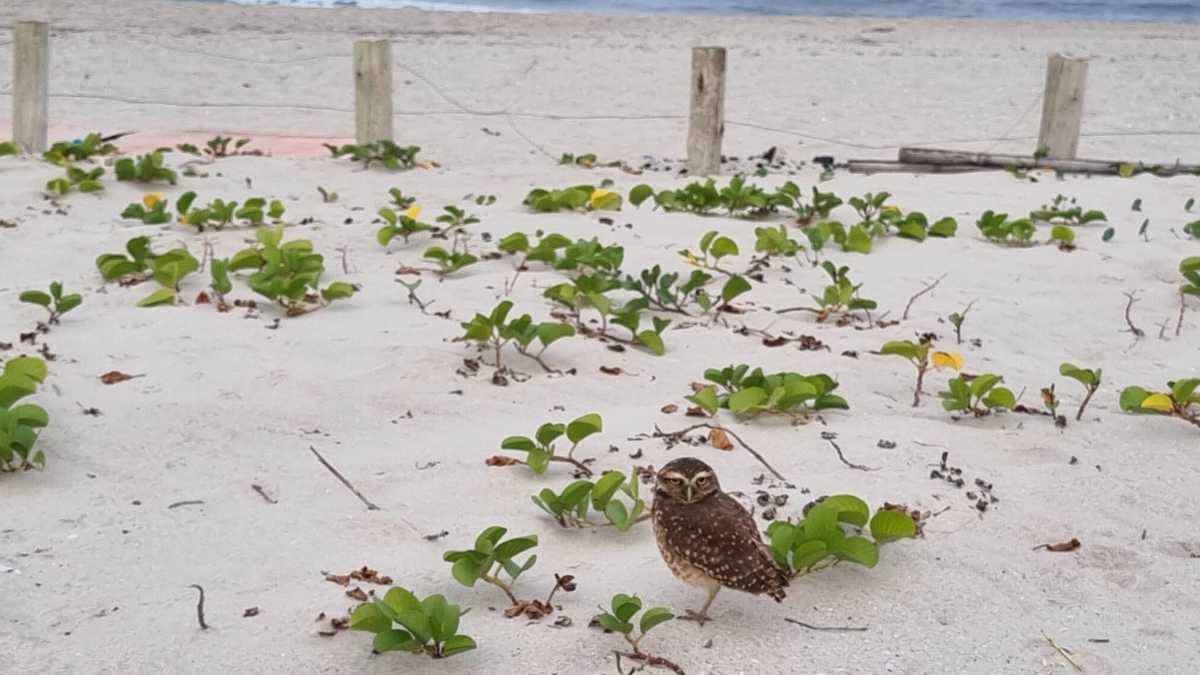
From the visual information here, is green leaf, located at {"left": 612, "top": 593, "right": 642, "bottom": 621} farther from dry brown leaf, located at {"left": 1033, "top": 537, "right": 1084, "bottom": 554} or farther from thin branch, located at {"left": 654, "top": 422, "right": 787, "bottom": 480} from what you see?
dry brown leaf, located at {"left": 1033, "top": 537, "right": 1084, "bottom": 554}

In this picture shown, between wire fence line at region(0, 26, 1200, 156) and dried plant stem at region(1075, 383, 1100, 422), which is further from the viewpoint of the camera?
wire fence line at region(0, 26, 1200, 156)

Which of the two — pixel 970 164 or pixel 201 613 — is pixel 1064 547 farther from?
pixel 970 164

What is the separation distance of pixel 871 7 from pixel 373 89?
22331mm

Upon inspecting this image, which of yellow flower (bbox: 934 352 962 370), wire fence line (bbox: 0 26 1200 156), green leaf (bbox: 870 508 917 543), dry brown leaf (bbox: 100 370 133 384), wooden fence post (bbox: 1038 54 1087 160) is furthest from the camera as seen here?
wire fence line (bbox: 0 26 1200 156)

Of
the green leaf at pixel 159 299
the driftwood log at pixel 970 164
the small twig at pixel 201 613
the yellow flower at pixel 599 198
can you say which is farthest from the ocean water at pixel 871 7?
Result: the small twig at pixel 201 613

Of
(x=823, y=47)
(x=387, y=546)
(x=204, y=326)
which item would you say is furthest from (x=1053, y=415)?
(x=823, y=47)

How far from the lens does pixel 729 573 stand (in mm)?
2418

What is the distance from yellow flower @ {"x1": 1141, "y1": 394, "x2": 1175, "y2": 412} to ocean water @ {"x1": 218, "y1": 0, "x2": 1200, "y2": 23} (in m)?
23.9

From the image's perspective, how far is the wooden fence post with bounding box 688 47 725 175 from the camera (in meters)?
7.95

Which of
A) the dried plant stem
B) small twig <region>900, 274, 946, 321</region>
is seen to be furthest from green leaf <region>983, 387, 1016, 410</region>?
small twig <region>900, 274, 946, 321</region>

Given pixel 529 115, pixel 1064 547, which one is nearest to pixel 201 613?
pixel 1064 547

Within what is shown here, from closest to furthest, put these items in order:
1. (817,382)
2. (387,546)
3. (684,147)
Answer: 1. (387,546)
2. (817,382)
3. (684,147)

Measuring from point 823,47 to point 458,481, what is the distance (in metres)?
13.6

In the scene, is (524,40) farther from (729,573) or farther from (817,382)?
(729,573)
